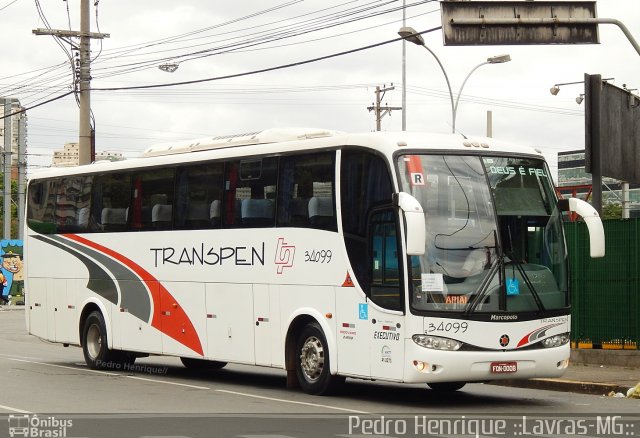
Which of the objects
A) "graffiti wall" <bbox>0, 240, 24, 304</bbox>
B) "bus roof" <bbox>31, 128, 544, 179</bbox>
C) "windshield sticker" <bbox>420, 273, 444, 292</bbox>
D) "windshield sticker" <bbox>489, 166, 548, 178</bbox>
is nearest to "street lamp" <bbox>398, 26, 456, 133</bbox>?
"bus roof" <bbox>31, 128, 544, 179</bbox>

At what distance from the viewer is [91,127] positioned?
111 feet

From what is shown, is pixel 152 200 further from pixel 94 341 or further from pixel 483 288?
pixel 483 288

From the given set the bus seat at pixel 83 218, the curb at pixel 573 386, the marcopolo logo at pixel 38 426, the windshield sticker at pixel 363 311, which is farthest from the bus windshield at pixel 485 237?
the bus seat at pixel 83 218

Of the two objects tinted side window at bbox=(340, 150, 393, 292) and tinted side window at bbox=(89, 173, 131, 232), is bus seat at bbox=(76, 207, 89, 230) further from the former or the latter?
tinted side window at bbox=(340, 150, 393, 292)

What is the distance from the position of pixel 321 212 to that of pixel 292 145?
129 centimetres

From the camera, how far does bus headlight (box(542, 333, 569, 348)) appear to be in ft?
50.6

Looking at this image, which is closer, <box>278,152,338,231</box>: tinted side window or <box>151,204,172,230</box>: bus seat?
<box>278,152,338,231</box>: tinted side window

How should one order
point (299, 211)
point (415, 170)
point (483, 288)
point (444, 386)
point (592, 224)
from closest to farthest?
1. point (483, 288)
2. point (415, 170)
3. point (592, 224)
4. point (299, 211)
5. point (444, 386)

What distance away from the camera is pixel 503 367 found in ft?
49.1

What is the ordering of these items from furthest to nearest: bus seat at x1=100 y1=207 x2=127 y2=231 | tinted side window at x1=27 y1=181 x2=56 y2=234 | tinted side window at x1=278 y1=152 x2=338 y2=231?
1. tinted side window at x1=27 y1=181 x2=56 y2=234
2. bus seat at x1=100 y1=207 x2=127 y2=231
3. tinted side window at x1=278 y1=152 x2=338 y2=231

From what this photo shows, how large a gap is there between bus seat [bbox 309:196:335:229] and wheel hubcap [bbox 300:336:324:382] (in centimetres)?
158

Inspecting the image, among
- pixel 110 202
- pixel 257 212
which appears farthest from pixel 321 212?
pixel 110 202

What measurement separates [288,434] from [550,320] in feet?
15.6

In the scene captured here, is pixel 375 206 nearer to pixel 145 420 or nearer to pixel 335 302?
pixel 335 302
